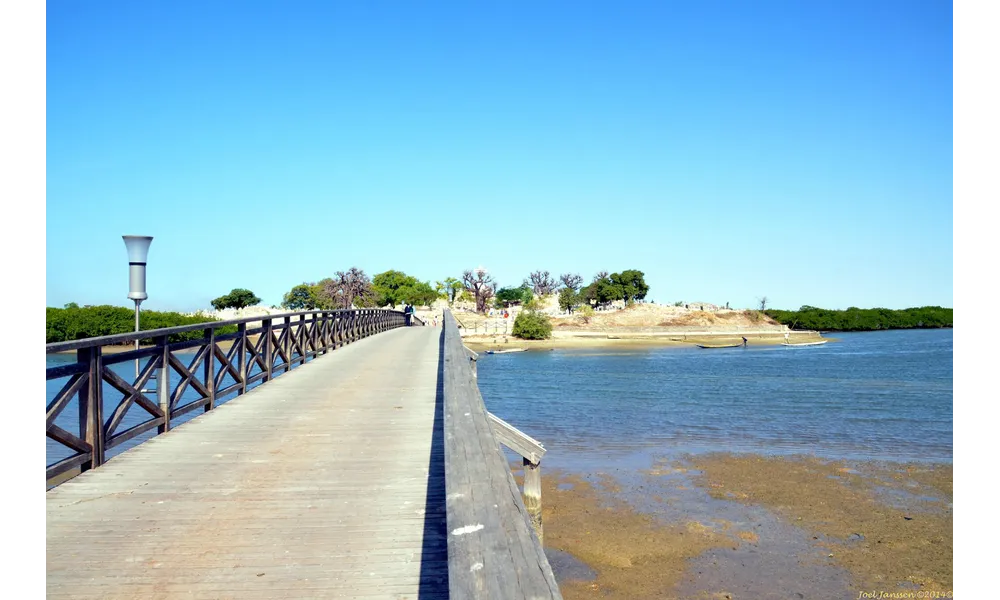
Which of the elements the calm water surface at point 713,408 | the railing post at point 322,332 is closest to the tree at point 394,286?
the calm water surface at point 713,408

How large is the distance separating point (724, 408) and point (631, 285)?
303ft

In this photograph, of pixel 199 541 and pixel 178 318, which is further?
pixel 178 318

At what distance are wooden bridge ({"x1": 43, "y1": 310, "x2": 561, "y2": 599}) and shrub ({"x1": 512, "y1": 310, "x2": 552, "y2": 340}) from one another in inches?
2795

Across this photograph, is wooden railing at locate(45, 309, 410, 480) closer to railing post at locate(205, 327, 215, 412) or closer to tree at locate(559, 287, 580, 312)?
railing post at locate(205, 327, 215, 412)

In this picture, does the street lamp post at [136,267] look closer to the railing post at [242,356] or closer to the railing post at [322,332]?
the railing post at [242,356]

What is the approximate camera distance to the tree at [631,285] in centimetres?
11935

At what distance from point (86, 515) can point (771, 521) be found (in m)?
11.7

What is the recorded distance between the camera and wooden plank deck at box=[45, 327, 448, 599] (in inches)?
147

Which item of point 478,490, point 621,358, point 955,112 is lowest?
point 621,358

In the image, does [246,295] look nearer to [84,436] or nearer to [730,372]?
[730,372]

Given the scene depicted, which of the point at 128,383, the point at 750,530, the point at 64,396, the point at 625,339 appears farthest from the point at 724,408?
the point at 625,339

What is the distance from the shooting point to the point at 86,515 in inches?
191

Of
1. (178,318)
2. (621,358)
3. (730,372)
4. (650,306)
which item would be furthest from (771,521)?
(650,306)

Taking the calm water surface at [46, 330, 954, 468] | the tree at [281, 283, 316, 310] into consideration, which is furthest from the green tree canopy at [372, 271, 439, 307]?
the calm water surface at [46, 330, 954, 468]
